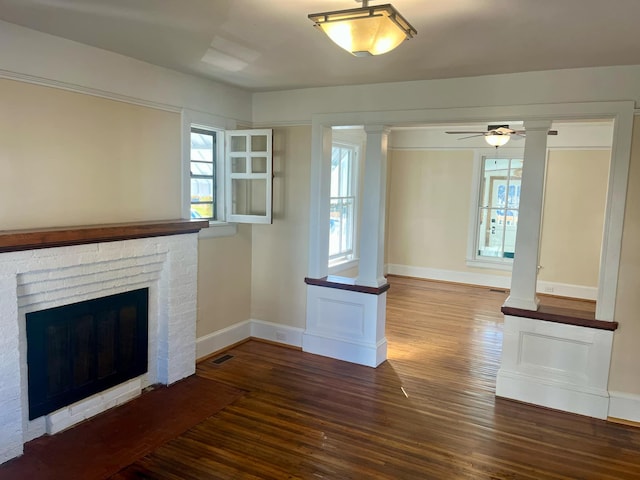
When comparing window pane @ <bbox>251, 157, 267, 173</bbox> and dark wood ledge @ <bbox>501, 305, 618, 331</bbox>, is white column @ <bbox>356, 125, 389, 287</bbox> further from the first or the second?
dark wood ledge @ <bbox>501, 305, 618, 331</bbox>

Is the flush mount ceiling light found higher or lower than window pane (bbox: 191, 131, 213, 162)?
higher

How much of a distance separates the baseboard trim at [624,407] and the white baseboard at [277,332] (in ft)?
8.97

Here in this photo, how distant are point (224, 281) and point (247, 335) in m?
0.75

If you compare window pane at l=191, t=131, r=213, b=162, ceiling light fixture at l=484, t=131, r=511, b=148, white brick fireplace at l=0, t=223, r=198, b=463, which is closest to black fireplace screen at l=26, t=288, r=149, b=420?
white brick fireplace at l=0, t=223, r=198, b=463

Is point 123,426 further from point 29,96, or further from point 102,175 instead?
point 29,96

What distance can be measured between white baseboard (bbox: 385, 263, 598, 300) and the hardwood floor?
302 centimetres

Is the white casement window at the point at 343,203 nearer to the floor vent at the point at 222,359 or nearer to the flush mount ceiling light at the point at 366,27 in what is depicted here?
the floor vent at the point at 222,359

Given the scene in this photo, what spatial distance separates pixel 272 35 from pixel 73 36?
1.31 metres

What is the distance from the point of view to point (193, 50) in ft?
10.7

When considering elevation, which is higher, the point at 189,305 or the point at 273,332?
the point at 189,305

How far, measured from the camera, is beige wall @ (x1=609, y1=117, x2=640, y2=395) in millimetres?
3404

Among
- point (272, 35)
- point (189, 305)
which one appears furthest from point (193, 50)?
point (189, 305)

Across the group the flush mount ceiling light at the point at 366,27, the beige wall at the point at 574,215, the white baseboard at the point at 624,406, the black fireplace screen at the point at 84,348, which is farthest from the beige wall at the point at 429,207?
the flush mount ceiling light at the point at 366,27

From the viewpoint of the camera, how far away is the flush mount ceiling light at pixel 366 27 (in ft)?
6.50
